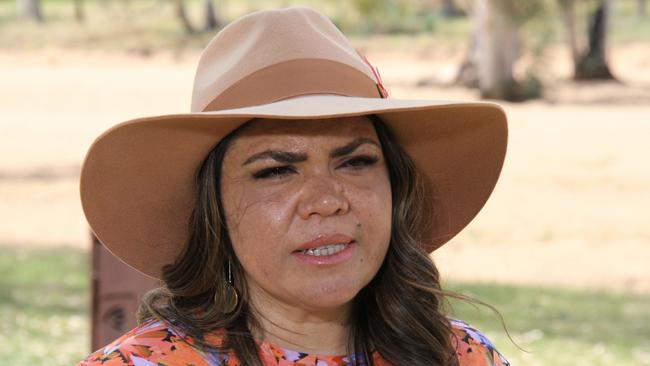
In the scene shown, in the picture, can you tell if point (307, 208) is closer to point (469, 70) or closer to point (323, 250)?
point (323, 250)

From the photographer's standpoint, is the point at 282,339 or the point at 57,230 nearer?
the point at 282,339

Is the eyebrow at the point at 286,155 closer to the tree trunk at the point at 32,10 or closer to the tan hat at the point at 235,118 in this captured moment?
the tan hat at the point at 235,118

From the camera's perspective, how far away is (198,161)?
216 cm

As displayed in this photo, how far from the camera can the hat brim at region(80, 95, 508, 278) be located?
2.04 metres

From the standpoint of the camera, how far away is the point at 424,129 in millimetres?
2305

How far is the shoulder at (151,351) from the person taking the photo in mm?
1913

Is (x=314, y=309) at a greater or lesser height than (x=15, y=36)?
greater

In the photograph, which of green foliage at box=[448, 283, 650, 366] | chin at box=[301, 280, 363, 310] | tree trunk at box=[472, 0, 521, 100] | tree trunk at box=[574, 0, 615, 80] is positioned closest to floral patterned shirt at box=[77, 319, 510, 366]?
chin at box=[301, 280, 363, 310]

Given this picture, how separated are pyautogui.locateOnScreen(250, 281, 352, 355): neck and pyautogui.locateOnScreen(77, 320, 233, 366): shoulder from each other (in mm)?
139

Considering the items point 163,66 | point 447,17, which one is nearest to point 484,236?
point 163,66

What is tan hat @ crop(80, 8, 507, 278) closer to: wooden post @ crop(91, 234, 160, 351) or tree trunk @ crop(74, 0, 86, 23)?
wooden post @ crop(91, 234, 160, 351)

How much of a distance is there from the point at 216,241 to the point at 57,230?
37.6 feet

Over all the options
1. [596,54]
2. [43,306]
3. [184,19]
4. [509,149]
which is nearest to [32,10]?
[184,19]

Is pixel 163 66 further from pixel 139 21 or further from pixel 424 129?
pixel 424 129
